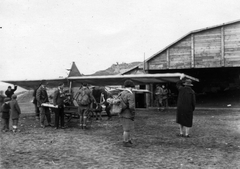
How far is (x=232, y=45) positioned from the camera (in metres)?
17.4

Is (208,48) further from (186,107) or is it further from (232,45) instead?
(186,107)

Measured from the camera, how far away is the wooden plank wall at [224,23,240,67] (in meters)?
17.2

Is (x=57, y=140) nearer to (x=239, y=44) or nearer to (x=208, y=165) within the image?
(x=208, y=165)

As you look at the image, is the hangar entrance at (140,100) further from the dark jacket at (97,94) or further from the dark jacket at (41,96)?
the dark jacket at (41,96)

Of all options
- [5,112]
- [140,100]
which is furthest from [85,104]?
[140,100]

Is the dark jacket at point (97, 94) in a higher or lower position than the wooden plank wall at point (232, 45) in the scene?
lower

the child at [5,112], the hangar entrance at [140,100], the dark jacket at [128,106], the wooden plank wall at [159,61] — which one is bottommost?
the hangar entrance at [140,100]

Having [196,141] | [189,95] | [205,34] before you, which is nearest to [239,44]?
[205,34]

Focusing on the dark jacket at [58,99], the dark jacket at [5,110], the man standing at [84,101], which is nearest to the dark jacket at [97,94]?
the man standing at [84,101]

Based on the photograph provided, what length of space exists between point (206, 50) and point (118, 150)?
1359 cm

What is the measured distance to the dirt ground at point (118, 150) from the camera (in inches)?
209

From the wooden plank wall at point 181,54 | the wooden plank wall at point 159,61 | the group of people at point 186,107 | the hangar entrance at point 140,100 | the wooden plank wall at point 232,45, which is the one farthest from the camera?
the hangar entrance at point 140,100

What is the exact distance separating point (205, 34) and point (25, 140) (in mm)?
14333

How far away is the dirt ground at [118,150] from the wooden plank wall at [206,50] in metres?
9.43
